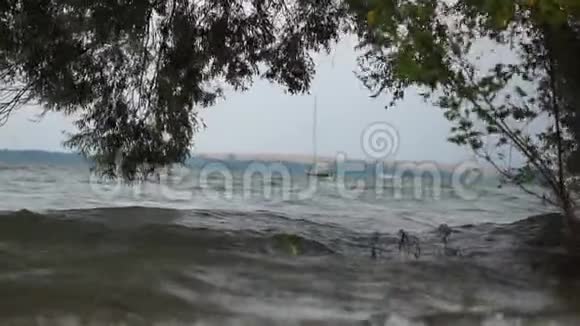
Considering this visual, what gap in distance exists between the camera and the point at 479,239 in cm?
613

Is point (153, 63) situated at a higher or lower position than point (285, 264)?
higher

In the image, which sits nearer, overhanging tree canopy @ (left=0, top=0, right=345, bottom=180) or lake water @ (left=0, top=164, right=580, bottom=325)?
lake water @ (left=0, top=164, right=580, bottom=325)

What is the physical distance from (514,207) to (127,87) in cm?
458

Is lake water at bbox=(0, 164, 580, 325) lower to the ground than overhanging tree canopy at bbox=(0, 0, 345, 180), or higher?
lower

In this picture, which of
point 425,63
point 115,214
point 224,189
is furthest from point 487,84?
point 224,189

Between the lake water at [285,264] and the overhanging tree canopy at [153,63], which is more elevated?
the overhanging tree canopy at [153,63]

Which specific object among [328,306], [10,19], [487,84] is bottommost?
[328,306]

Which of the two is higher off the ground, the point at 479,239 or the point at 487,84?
the point at 487,84

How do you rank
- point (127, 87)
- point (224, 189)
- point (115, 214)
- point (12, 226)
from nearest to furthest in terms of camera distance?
1. point (12, 226)
2. point (127, 87)
3. point (115, 214)
4. point (224, 189)

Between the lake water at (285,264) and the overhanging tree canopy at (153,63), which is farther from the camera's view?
the overhanging tree canopy at (153,63)

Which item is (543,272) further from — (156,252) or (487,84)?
(156,252)

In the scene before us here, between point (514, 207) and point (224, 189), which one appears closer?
point (514, 207)

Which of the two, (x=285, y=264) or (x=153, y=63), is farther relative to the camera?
(x=153, y=63)

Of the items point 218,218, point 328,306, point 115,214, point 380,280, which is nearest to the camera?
point 328,306
